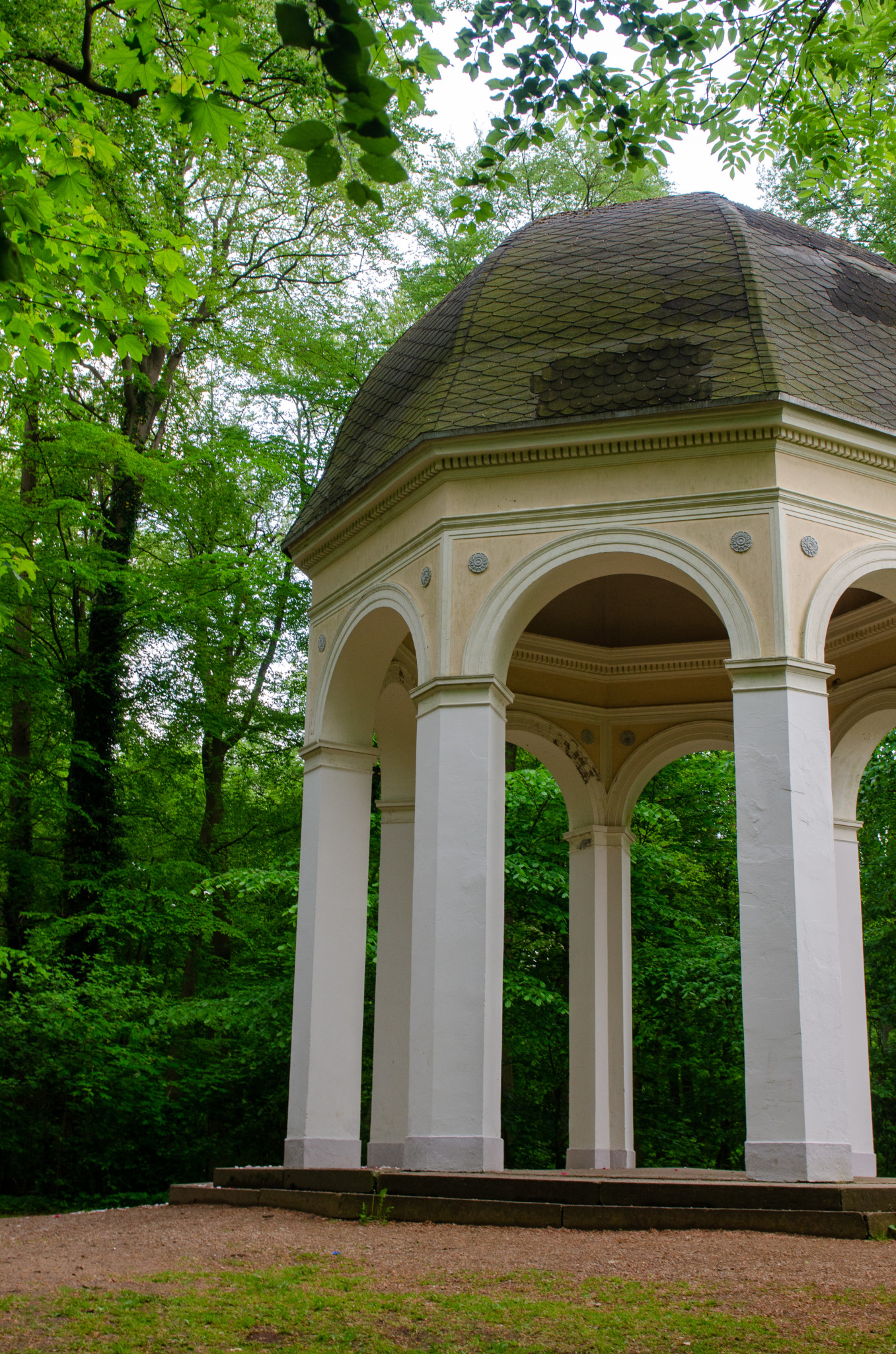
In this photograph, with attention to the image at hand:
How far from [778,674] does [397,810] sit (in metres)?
5.67

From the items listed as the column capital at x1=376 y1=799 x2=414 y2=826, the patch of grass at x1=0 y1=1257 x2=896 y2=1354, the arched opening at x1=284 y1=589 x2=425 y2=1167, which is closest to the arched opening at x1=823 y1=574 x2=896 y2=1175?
the arched opening at x1=284 y1=589 x2=425 y2=1167

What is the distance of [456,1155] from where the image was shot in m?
9.67

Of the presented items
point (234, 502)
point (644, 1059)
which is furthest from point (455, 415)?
point (644, 1059)

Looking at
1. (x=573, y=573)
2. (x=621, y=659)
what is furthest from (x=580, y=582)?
(x=621, y=659)

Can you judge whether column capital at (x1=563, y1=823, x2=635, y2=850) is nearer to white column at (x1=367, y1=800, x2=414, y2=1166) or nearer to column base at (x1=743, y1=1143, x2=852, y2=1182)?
white column at (x1=367, y1=800, x2=414, y2=1166)

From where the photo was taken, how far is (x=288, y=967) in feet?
62.5

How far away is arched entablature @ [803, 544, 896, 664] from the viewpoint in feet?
33.9

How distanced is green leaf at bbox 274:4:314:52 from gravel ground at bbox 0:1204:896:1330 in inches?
212

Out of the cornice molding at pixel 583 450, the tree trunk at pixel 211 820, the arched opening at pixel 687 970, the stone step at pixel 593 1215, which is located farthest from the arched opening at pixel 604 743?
the tree trunk at pixel 211 820

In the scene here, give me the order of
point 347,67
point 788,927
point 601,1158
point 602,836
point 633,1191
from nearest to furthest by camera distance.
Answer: point 347,67 < point 633,1191 < point 788,927 < point 601,1158 < point 602,836

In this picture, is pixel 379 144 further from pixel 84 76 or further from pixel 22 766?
pixel 22 766

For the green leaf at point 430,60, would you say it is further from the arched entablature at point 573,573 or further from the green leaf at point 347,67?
the arched entablature at point 573,573

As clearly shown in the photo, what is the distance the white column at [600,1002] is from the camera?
14.8 metres

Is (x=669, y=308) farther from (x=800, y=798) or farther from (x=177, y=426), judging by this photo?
(x=177, y=426)
